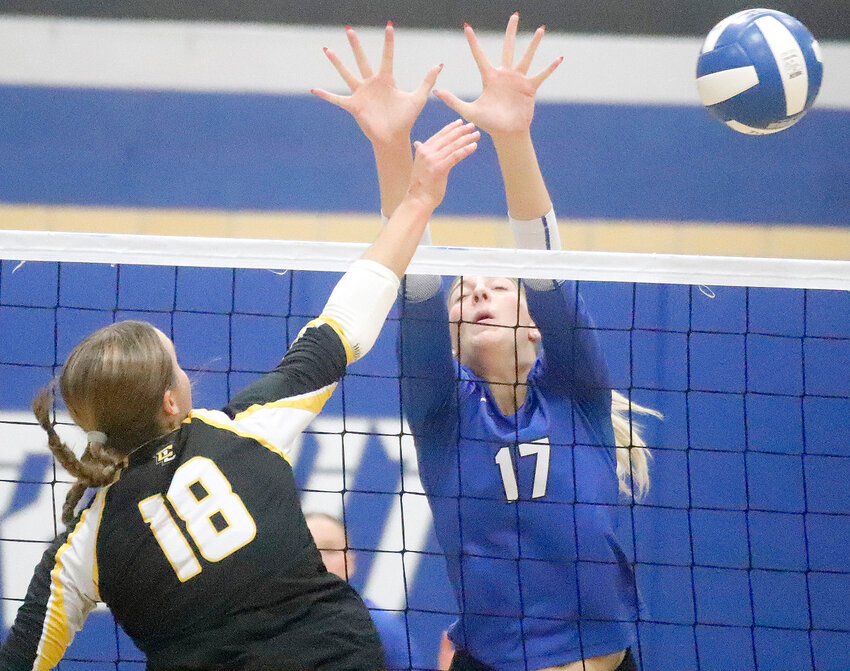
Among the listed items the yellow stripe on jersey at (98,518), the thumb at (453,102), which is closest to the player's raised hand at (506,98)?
the thumb at (453,102)

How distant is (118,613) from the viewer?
166 cm

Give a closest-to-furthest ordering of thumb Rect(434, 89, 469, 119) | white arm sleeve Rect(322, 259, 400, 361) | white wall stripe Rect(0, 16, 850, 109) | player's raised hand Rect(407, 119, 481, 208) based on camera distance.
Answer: white arm sleeve Rect(322, 259, 400, 361)
player's raised hand Rect(407, 119, 481, 208)
thumb Rect(434, 89, 469, 119)
white wall stripe Rect(0, 16, 850, 109)

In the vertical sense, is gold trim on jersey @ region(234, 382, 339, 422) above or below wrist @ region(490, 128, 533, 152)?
below

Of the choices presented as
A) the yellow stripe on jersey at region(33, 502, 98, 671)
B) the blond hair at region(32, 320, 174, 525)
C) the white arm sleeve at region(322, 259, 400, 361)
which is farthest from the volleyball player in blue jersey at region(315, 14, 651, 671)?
the yellow stripe on jersey at region(33, 502, 98, 671)

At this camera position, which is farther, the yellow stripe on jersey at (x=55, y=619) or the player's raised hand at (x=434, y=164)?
the player's raised hand at (x=434, y=164)

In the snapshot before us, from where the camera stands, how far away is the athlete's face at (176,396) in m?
1.72

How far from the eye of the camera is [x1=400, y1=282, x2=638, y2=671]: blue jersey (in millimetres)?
2467

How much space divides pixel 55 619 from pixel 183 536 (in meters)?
0.31

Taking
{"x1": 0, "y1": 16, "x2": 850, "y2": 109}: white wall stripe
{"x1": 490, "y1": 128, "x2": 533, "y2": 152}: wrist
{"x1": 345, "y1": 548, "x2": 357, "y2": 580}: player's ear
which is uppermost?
{"x1": 0, "y1": 16, "x2": 850, "y2": 109}: white wall stripe

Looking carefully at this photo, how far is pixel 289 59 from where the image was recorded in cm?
516

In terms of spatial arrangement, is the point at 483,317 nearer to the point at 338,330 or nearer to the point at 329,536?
the point at 338,330

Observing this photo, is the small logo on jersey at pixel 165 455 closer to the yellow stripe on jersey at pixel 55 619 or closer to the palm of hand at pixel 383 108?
the yellow stripe on jersey at pixel 55 619

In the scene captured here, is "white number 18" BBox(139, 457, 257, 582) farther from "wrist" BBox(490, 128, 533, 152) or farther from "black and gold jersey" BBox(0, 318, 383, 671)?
"wrist" BBox(490, 128, 533, 152)

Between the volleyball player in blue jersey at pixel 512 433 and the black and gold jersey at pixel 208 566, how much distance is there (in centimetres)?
81
